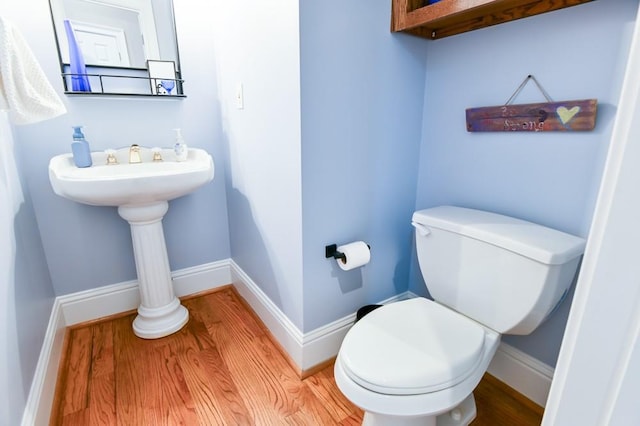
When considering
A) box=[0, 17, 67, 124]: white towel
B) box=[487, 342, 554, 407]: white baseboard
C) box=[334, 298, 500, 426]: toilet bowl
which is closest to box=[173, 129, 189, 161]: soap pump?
box=[0, 17, 67, 124]: white towel

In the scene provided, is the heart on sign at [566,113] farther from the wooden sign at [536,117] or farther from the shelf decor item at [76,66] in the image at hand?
the shelf decor item at [76,66]

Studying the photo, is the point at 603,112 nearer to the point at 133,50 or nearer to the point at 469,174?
the point at 469,174

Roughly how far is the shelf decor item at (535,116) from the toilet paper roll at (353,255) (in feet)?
2.09

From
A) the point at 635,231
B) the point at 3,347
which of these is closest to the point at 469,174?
the point at 635,231

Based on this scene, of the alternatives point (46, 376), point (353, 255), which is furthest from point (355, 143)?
point (46, 376)

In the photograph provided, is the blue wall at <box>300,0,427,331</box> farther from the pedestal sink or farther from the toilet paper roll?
the pedestal sink

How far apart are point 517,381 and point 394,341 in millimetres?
685

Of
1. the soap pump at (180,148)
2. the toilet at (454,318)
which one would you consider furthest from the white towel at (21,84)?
the toilet at (454,318)

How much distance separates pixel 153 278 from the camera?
5.14ft

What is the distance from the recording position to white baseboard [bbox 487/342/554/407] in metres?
1.16

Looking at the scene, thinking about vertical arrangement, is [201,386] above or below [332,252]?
below

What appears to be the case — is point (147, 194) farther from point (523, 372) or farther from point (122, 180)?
point (523, 372)

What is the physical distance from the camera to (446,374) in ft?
2.81

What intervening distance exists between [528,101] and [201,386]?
1639 millimetres
